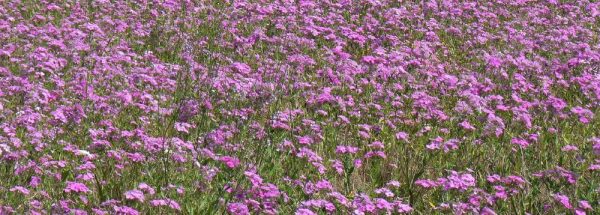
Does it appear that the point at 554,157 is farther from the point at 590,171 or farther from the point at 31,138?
the point at 31,138

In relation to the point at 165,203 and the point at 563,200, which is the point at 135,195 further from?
the point at 563,200

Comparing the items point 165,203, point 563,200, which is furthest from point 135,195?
point 563,200

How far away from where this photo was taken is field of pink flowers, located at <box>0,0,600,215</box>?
5.42m

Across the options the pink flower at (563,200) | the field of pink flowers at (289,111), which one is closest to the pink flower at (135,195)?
the field of pink flowers at (289,111)

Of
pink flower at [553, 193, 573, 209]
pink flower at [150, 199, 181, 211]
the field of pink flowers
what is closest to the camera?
pink flower at [150, 199, 181, 211]

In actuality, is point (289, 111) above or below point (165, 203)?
below

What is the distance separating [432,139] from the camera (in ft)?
21.8

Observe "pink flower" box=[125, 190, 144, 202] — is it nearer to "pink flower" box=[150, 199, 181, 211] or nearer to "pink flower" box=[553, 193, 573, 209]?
"pink flower" box=[150, 199, 181, 211]

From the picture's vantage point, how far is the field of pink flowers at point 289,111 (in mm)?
5418

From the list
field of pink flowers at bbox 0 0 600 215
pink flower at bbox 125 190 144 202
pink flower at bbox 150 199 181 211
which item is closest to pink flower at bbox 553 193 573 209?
field of pink flowers at bbox 0 0 600 215

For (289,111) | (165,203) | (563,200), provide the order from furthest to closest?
(289,111) < (563,200) < (165,203)

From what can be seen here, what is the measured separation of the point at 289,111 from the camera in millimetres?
7109

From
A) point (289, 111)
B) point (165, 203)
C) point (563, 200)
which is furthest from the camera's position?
point (289, 111)

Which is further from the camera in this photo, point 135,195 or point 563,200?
point 563,200
